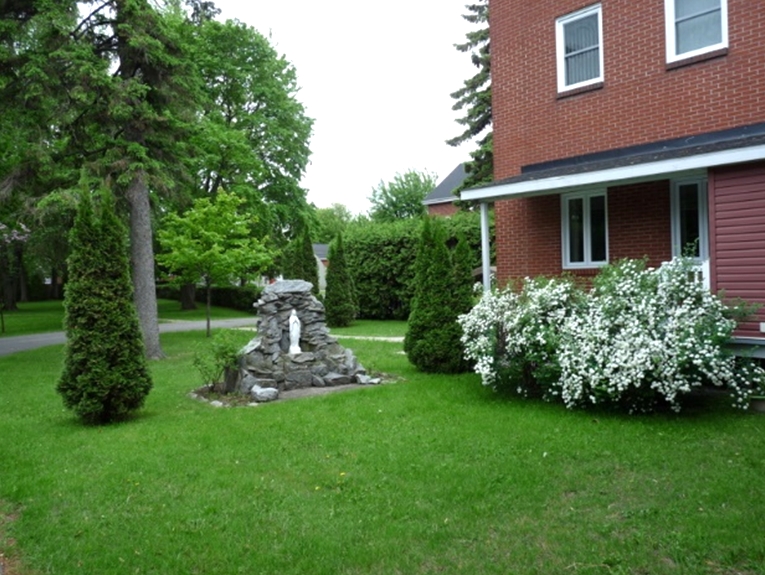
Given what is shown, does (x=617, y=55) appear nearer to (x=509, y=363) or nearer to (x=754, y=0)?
Result: (x=754, y=0)

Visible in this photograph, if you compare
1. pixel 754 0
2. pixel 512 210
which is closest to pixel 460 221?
pixel 512 210

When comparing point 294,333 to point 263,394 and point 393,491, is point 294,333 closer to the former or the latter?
point 263,394

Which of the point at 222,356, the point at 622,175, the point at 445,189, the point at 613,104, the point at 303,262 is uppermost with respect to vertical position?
the point at 445,189

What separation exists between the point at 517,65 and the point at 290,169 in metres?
25.3

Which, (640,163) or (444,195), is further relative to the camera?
(444,195)

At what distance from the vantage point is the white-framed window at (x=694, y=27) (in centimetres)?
1039

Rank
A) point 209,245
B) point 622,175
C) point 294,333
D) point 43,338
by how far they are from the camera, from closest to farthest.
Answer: point 622,175 → point 294,333 → point 209,245 → point 43,338

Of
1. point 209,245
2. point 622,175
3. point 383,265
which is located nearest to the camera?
point 622,175

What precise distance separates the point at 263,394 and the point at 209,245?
42.1 ft

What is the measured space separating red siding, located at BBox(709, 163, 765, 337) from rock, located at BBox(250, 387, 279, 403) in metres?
6.35

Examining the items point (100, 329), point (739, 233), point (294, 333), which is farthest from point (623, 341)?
point (100, 329)

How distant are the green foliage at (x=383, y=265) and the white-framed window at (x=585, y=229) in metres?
13.6

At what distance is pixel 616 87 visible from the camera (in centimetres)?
1162

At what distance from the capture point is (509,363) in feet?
31.9
